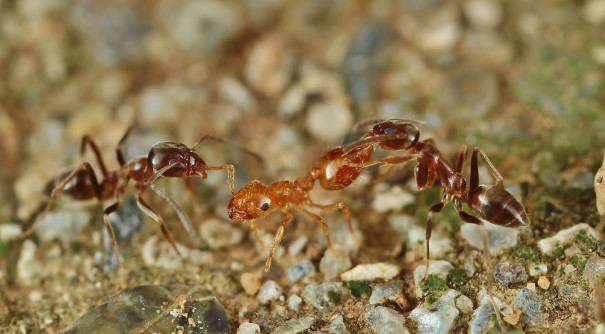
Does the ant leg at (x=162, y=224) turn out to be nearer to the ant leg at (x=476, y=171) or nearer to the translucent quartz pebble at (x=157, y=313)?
the translucent quartz pebble at (x=157, y=313)

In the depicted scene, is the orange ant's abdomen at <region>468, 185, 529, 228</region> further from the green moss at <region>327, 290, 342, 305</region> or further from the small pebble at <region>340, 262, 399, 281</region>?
the green moss at <region>327, 290, 342, 305</region>

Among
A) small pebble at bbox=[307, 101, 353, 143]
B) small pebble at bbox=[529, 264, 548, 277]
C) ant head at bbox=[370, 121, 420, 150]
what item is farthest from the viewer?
small pebble at bbox=[307, 101, 353, 143]

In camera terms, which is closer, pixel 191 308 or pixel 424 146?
pixel 191 308

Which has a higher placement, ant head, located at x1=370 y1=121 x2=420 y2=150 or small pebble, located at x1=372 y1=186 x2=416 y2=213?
ant head, located at x1=370 y1=121 x2=420 y2=150

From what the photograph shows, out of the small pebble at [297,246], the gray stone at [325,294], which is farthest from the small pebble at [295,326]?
the small pebble at [297,246]

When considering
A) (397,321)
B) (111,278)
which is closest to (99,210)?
(111,278)

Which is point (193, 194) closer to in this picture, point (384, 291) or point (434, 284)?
point (384, 291)

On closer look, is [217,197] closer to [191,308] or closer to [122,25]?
[191,308]

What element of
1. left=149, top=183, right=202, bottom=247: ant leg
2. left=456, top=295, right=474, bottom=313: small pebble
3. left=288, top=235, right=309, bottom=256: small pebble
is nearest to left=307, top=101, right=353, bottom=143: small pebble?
left=288, top=235, right=309, bottom=256: small pebble
